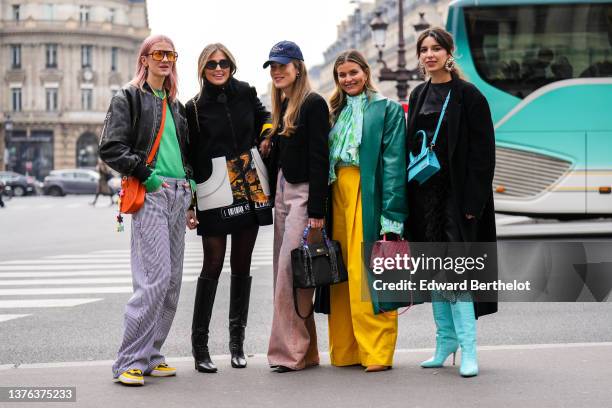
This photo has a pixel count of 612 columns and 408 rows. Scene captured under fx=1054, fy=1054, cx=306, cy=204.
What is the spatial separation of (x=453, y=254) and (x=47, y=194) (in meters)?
55.4

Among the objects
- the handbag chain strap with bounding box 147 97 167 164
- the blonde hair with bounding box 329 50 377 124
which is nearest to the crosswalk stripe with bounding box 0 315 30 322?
the handbag chain strap with bounding box 147 97 167 164

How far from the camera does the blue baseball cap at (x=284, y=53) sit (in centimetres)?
609

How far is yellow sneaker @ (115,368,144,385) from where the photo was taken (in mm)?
5641

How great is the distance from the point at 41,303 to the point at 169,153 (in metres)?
4.93

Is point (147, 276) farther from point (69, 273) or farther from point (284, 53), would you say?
point (69, 273)

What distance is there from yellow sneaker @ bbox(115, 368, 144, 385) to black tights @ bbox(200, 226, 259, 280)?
2.70 feet

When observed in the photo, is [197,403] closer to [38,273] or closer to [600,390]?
[600,390]

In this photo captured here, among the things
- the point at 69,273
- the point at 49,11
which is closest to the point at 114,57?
the point at 49,11

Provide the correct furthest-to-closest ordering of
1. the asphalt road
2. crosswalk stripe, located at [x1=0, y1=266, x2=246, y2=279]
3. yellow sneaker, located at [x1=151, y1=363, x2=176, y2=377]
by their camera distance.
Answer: crosswalk stripe, located at [x1=0, y1=266, x2=246, y2=279]
the asphalt road
yellow sneaker, located at [x1=151, y1=363, x2=176, y2=377]

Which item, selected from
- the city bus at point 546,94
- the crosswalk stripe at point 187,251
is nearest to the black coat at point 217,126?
the city bus at point 546,94

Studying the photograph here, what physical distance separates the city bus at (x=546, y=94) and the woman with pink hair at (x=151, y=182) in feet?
33.8

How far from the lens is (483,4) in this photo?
619 inches

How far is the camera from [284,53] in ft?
20.1

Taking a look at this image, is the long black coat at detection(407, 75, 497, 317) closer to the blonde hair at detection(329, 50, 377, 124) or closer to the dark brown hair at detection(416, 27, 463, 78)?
the dark brown hair at detection(416, 27, 463, 78)
